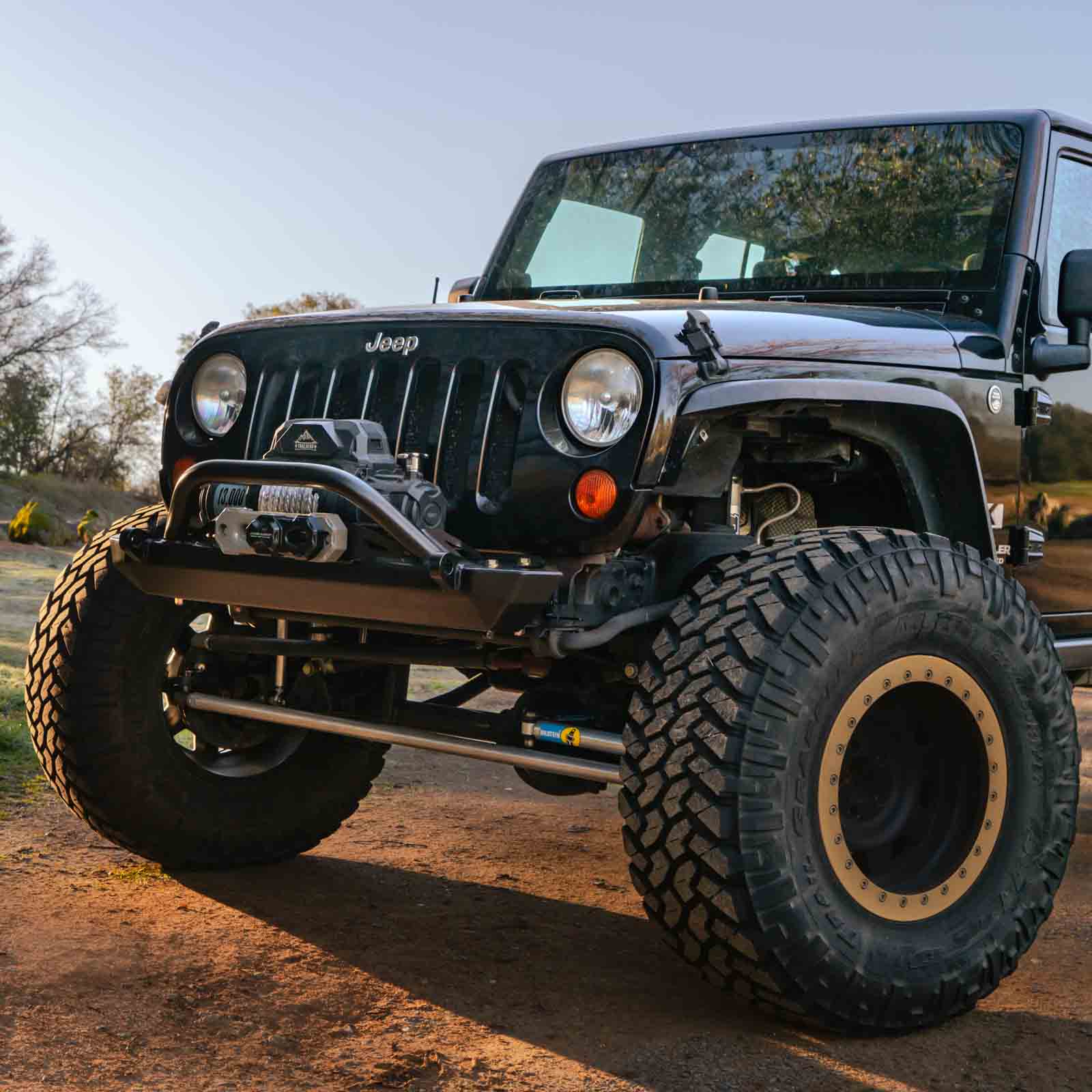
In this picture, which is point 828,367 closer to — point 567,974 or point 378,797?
point 567,974

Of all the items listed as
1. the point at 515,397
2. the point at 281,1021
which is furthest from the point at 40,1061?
the point at 515,397

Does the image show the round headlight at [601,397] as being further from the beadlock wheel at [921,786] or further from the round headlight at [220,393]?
the round headlight at [220,393]

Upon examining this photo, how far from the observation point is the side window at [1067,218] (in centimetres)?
478

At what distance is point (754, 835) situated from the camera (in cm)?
326

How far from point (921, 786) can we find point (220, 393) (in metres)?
Result: 2.20

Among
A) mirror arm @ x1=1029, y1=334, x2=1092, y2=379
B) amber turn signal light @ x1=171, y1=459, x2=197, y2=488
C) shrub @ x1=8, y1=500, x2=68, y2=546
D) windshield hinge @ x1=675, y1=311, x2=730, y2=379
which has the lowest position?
shrub @ x1=8, y1=500, x2=68, y2=546

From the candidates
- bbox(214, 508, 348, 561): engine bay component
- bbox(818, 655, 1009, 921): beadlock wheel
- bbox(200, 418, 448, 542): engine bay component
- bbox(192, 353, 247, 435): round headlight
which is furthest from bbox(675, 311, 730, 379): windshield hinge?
bbox(192, 353, 247, 435): round headlight

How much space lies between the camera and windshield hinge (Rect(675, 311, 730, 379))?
3.54 meters

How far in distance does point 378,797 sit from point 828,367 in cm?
301

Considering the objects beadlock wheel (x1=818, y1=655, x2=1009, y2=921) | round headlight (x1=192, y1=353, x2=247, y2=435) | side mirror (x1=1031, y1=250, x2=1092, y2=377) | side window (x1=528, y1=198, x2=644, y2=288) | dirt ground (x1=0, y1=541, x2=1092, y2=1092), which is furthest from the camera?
side window (x1=528, y1=198, x2=644, y2=288)

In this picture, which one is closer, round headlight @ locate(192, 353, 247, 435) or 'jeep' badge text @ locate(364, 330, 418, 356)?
'jeep' badge text @ locate(364, 330, 418, 356)

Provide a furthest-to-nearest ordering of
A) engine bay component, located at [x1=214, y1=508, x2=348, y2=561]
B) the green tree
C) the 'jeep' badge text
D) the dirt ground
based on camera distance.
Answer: the green tree < the 'jeep' badge text < engine bay component, located at [x1=214, y1=508, x2=348, y2=561] < the dirt ground

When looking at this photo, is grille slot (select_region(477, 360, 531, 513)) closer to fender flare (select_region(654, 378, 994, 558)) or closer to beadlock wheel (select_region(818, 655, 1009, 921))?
fender flare (select_region(654, 378, 994, 558))

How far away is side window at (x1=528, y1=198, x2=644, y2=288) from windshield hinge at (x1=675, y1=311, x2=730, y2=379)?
1.82 meters
